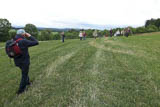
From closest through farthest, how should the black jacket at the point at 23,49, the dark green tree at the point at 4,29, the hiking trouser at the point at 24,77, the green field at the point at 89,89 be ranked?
the green field at the point at 89,89
the black jacket at the point at 23,49
the hiking trouser at the point at 24,77
the dark green tree at the point at 4,29

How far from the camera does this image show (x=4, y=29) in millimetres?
50719

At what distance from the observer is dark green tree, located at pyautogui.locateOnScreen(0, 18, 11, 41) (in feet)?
160

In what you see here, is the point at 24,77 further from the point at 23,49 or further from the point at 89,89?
the point at 89,89

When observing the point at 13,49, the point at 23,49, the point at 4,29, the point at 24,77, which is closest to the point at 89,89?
the point at 24,77

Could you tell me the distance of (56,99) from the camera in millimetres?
3533

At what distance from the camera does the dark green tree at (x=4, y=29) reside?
48.6 meters

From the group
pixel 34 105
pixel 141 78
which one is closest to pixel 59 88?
pixel 34 105

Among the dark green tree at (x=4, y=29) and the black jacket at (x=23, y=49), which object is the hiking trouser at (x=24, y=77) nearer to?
the black jacket at (x=23, y=49)

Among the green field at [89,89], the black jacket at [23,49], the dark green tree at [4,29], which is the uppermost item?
the dark green tree at [4,29]

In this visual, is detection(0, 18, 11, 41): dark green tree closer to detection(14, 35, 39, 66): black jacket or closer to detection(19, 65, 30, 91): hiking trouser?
detection(19, 65, 30, 91): hiking trouser

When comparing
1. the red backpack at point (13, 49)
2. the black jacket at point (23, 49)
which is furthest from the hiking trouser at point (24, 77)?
the red backpack at point (13, 49)

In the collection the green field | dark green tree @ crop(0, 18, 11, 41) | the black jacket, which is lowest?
the green field

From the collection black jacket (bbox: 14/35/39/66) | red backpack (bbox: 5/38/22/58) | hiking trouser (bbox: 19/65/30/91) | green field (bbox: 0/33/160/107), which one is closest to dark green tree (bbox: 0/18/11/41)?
green field (bbox: 0/33/160/107)

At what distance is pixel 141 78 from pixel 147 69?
1.16 meters
